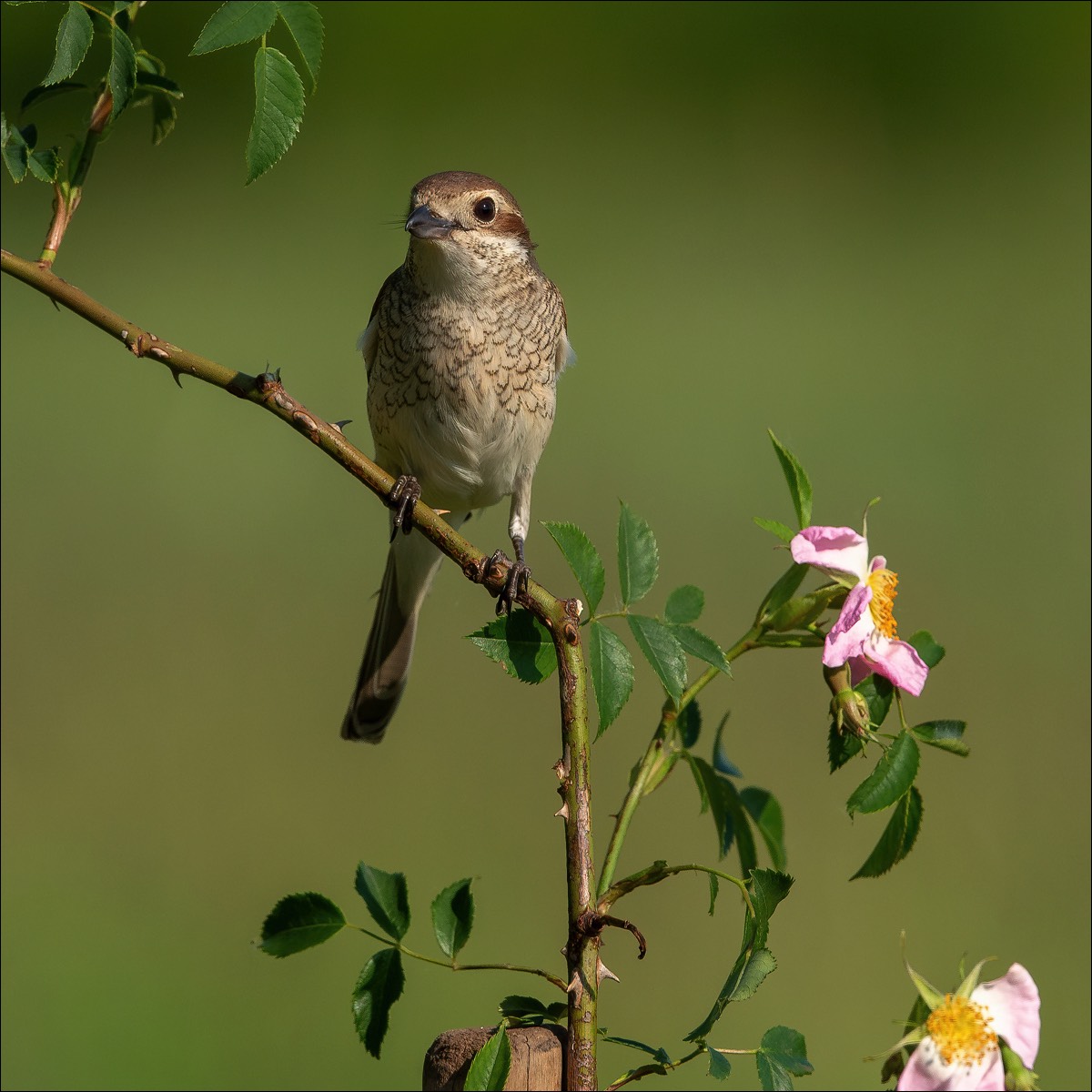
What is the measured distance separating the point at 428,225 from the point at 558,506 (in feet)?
14.1

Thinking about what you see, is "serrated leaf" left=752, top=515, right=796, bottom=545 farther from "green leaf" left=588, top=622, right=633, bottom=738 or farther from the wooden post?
the wooden post

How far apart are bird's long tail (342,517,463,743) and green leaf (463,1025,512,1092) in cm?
169

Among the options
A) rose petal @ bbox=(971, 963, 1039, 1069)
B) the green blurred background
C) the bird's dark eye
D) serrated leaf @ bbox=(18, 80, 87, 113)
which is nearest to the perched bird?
the bird's dark eye

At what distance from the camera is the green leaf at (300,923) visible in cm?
153

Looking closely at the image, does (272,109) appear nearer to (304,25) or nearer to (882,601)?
(304,25)

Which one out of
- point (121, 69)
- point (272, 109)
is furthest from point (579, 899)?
point (121, 69)

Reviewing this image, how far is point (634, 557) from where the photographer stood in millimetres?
1645

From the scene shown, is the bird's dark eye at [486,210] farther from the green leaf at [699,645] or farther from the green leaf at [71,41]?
the green leaf at [699,645]

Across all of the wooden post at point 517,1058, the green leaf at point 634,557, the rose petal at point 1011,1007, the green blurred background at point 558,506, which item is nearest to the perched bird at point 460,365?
the green blurred background at point 558,506

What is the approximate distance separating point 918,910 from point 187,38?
731cm

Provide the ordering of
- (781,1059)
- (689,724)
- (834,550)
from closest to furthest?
(781,1059), (834,550), (689,724)

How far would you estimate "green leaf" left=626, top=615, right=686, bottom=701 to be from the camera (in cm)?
145

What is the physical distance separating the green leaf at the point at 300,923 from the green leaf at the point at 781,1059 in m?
0.46

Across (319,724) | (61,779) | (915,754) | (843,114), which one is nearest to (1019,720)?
(319,724)
